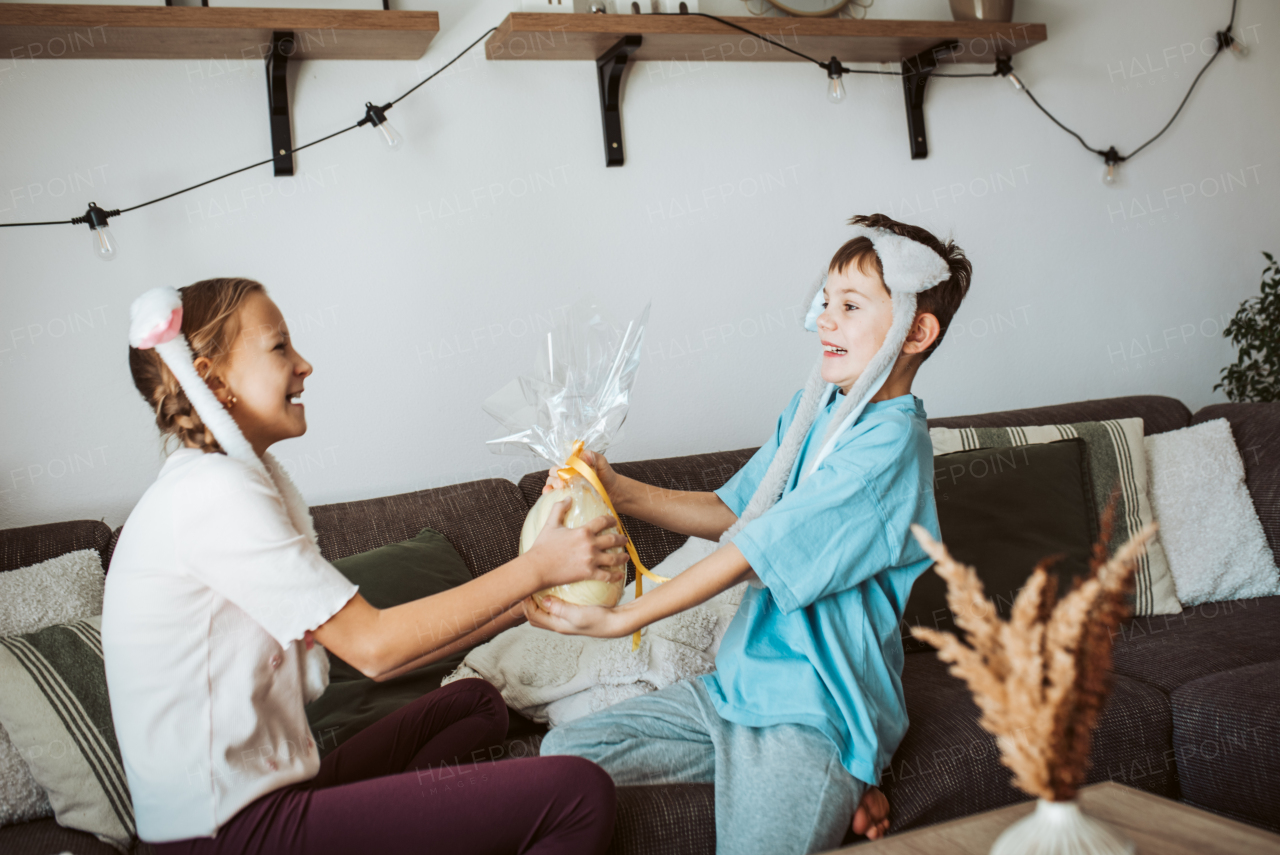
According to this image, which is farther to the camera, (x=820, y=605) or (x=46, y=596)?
(x=46, y=596)

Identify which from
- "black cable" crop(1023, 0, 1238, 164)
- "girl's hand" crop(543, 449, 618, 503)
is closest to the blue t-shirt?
"girl's hand" crop(543, 449, 618, 503)

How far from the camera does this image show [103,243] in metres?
1.96

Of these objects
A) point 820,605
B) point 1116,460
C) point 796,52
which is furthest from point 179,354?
point 1116,460

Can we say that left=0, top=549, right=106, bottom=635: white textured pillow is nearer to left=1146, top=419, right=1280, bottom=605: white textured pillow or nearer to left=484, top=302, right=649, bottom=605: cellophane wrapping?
left=484, top=302, right=649, bottom=605: cellophane wrapping

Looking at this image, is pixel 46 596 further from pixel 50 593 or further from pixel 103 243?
pixel 103 243

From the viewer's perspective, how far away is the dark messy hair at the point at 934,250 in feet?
4.62

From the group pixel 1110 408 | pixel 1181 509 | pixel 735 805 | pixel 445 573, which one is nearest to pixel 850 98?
pixel 1110 408

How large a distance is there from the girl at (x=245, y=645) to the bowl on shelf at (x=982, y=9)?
2075 mm

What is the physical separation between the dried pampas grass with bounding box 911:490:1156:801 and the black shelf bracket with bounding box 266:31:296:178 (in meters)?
1.81

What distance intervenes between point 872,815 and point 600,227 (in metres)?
1.54

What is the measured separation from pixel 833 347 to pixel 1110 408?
1457 mm

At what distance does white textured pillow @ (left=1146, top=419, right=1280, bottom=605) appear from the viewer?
215 centimetres

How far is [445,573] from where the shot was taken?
6.00 feet

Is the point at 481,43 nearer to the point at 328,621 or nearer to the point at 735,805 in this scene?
the point at 328,621
